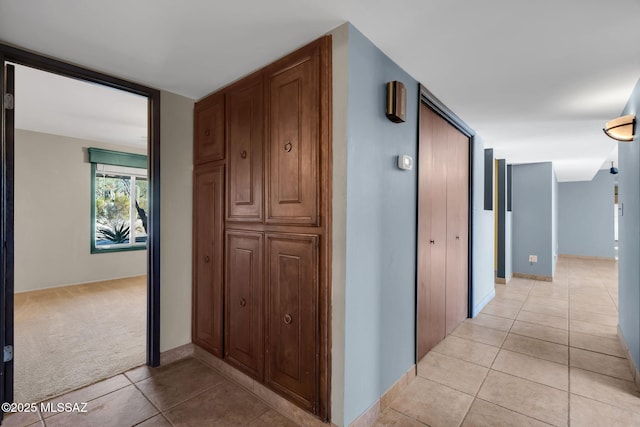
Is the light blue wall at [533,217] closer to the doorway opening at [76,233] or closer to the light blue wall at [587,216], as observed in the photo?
the light blue wall at [587,216]

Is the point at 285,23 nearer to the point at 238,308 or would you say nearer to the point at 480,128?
the point at 238,308

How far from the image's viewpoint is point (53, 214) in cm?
493

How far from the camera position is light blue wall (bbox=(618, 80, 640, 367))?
7.88ft

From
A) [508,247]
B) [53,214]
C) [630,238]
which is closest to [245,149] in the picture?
[630,238]

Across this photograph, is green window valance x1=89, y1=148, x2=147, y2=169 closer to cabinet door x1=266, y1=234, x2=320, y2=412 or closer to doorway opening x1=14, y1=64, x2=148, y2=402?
doorway opening x1=14, y1=64, x2=148, y2=402

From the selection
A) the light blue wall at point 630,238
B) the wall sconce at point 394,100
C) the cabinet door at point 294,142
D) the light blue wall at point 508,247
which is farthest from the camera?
the light blue wall at point 508,247

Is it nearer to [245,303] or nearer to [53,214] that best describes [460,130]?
[245,303]

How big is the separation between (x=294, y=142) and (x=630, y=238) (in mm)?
2999

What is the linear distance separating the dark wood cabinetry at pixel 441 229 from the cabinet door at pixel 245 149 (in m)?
1.28

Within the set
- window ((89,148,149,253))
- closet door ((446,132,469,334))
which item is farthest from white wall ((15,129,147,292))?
closet door ((446,132,469,334))

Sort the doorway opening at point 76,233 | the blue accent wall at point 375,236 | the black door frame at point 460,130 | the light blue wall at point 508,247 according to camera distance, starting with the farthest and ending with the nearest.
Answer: the light blue wall at point 508,247 < the doorway opening at point 76,233 < the black door frame at point 460,130 < the blue accent wall at point 375,236

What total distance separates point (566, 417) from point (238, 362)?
2.26 metres

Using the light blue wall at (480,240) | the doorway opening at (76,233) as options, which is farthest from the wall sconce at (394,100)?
the doorway opening at (76,233)

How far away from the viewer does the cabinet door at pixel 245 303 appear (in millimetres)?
2184
